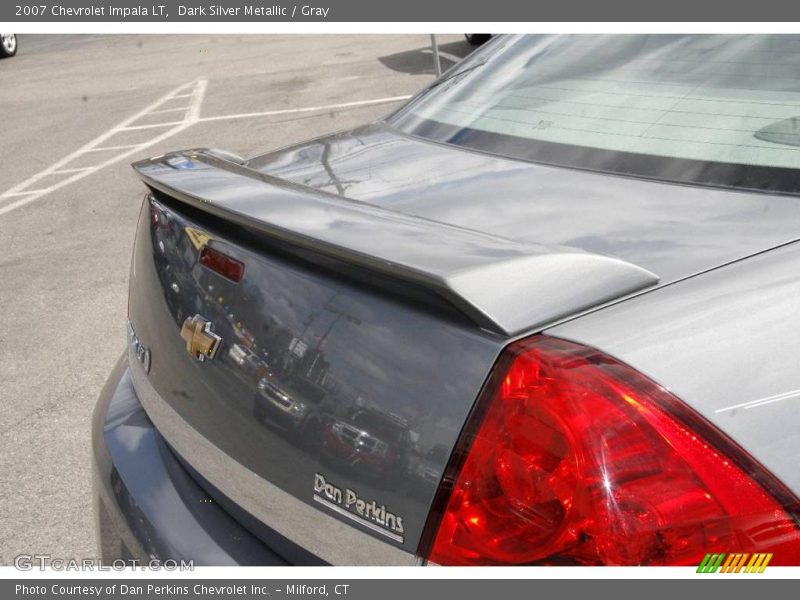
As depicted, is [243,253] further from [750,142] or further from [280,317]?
[750,142]

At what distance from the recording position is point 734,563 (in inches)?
48.8

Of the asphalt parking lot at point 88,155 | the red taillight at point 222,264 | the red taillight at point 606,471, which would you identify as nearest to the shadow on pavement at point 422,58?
the asphalt parking lot at point 88,155

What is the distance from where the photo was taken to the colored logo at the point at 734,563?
4.05 ft

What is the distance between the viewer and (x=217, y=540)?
5.56 feet

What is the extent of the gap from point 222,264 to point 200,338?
0.50ft

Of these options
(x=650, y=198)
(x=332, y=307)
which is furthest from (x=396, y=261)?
(x=650, y=198)

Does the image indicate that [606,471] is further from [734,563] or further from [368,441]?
[368,441]

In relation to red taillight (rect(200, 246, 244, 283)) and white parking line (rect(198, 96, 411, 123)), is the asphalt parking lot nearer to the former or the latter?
white parking line (rect(198, 96, 411, 123))

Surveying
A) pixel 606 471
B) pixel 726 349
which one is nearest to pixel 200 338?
pixel 606 471

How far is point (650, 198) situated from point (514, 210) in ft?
0.87

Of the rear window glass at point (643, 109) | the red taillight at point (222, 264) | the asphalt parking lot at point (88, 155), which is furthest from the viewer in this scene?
the asphalt parking lot at point (88, 155)

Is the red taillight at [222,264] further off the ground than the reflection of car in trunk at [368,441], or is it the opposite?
the red taillight at [222,264]

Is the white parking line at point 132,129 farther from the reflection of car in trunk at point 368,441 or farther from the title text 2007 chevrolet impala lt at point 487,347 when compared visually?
the reflection of car in trunk at point 368,441

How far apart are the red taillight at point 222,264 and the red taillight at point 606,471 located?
612 millimetres
